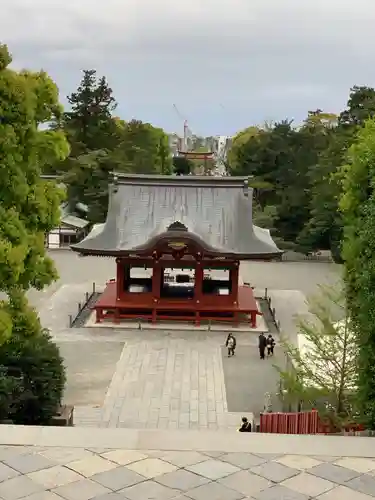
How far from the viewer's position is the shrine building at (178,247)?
2300 cm

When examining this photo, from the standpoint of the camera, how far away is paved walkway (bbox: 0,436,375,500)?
4.85 metres

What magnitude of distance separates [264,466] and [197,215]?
2009 cm

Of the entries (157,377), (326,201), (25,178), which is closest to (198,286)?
(157,377)

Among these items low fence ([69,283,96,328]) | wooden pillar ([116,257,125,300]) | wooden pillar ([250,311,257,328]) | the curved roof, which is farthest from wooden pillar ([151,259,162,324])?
wooden pillar ([250,311,257,328])

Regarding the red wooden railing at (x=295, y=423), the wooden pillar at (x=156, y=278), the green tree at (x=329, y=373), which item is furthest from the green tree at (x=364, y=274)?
the wooden pillar at (x=156, y=278)

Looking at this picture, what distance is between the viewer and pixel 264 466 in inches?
207

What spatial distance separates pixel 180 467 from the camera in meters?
5.20

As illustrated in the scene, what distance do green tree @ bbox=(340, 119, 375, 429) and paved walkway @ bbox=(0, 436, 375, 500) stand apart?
17.3ft

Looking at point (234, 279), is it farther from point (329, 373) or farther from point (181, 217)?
point (329, 373)

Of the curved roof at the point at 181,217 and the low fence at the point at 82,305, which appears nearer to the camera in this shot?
the curved roof at the point at 181,217

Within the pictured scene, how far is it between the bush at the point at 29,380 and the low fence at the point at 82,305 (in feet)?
33.2

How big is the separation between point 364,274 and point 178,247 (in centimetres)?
1295

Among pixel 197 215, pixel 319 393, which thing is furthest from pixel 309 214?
pixel 319 393

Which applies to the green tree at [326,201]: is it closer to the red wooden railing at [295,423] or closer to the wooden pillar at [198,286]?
the wooden pillar at [198,286]
